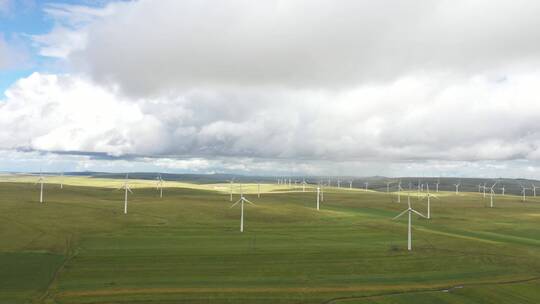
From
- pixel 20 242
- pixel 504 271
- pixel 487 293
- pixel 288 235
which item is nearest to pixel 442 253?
pixel 504 271

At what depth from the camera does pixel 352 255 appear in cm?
8569

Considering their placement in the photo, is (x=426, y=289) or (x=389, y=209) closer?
(x=426, y=289)

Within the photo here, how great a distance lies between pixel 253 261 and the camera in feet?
261

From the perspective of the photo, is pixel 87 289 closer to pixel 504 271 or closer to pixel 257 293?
pixel 257 293

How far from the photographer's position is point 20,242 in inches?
3521

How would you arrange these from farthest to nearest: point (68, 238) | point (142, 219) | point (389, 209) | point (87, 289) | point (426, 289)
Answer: point (389, 209), point (142, 219), point (68, 238), point (426, 289), point (87, 289)

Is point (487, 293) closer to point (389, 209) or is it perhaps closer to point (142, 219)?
point (142, 219)

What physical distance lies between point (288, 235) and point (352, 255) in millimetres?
25896

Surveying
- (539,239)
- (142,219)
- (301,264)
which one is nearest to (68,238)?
(142,219)

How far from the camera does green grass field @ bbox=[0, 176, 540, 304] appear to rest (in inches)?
2392

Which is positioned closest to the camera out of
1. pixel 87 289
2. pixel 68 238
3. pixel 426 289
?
pixel 87 289

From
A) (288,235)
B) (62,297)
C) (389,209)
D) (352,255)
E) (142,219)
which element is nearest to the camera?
(62,297)

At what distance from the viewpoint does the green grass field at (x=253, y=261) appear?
60750 mm

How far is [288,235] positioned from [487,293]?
52578 millimetres
